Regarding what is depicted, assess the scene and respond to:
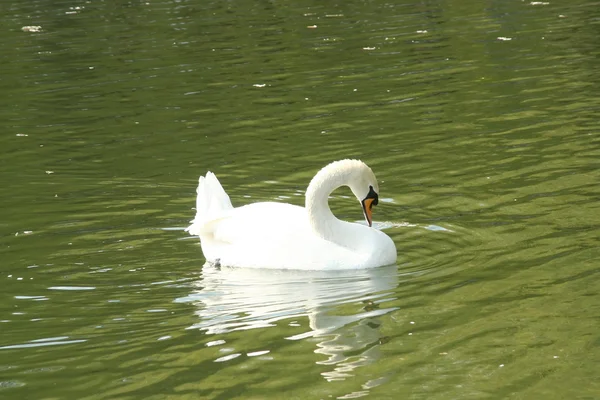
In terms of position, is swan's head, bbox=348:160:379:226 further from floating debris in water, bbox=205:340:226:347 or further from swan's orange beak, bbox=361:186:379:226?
floating debris in water, bbox=205:340:226:347

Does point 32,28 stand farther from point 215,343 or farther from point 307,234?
point 215,343

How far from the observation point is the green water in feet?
27.1

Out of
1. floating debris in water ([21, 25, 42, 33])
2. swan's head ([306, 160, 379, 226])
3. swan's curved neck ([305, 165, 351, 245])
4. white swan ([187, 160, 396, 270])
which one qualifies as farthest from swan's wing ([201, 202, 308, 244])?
floating debris in water ([21, 25, 42, 33])

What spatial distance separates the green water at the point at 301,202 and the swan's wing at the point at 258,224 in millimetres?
354

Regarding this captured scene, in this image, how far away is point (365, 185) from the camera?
11094 millimetres

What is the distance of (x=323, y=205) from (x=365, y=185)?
1.47 feet

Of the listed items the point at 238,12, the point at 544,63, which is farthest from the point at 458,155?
the point at 238,12

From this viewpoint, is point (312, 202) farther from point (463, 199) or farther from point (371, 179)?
point (463, 199)

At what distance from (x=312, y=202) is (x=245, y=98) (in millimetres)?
8264

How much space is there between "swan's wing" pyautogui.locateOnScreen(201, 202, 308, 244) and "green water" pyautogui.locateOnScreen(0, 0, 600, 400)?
354 millimetres

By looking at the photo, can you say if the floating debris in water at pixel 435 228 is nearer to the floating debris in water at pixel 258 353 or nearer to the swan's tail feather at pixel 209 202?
the swan's tail feather at pixel 209 202

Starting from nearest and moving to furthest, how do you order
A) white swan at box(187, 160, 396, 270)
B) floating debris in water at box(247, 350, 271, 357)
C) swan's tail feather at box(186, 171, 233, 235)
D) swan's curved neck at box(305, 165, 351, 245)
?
1. floating debris in water at box(247, 350, 271, 357)
2. white swan at box(187, 160, 396, 270)
3. swan's curved neck at box(305, 165, 351, 245)
4. swan's tail feather at box(186, 171, 233, 235)

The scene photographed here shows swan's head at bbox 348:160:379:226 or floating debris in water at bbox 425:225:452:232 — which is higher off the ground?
swan's head at bbox 348:160:379:226

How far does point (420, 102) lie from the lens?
17.5 meters
